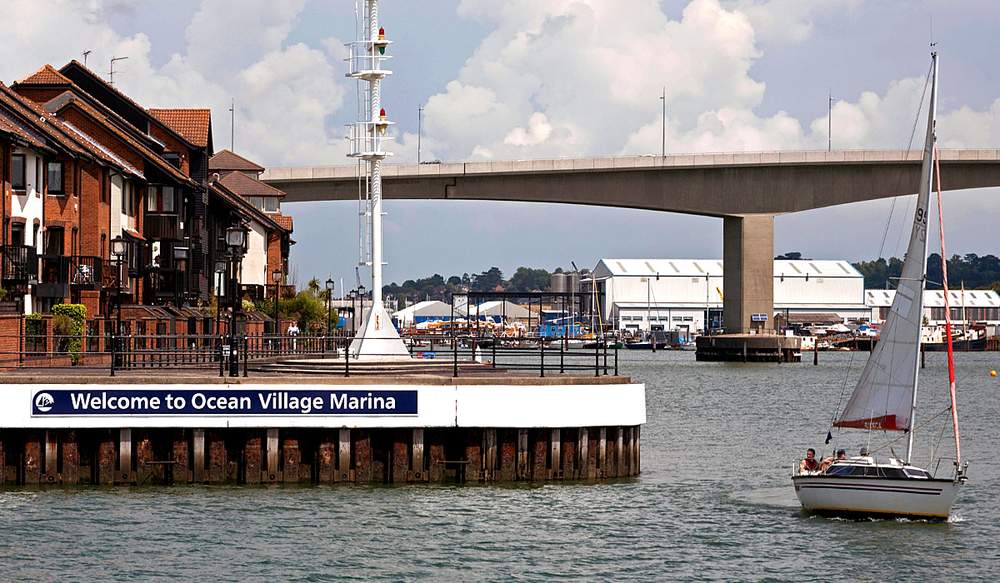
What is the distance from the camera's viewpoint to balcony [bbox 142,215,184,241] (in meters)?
78.0

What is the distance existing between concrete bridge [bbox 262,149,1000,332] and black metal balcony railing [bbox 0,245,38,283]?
67.3m

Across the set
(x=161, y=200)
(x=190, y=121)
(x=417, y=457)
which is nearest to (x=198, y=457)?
(x=417, y=457)

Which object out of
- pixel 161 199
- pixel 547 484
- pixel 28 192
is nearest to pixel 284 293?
pixel 161 199

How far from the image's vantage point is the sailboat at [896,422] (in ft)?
118

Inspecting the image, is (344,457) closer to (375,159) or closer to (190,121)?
(375,159)

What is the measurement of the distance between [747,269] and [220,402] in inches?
4064

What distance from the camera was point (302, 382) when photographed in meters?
36.6

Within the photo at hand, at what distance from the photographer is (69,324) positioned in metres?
56.2

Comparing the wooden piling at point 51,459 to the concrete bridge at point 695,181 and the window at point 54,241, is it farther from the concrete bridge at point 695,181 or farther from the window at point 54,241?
the concrete bridge at point 695,181

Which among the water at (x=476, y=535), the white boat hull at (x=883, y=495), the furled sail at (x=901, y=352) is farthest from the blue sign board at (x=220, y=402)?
the furled sail at (x=901, y=352)

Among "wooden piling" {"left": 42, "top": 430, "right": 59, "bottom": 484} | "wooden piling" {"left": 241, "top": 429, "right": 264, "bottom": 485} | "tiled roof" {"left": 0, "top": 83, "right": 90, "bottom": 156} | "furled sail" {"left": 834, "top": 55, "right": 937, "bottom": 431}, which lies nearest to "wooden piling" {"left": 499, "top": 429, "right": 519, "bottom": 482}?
"wooden piling" {"left": 241, "top": 429, "right": 264, "bottom": 485}

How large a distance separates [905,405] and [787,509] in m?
4.22

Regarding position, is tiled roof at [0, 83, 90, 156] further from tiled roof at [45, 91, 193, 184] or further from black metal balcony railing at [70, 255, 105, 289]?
tiled roof at [45, 91, 193, 184]

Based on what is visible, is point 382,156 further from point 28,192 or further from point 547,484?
point 28,192
